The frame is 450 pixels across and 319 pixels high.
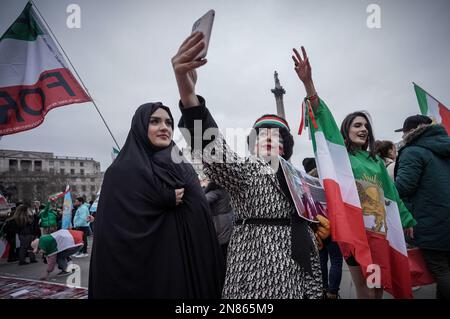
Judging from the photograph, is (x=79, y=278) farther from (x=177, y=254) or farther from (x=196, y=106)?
(x=196, y=106)

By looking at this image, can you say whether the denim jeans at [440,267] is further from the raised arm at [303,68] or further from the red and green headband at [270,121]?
the raised arm at [303,68]

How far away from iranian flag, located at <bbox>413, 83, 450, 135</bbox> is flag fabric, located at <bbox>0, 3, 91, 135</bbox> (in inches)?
233

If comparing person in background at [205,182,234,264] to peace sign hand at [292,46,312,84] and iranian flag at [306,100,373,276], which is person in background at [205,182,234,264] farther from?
peace sign hand at [292,46,312,84]

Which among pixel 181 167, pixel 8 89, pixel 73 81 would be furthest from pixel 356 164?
pixel 8 89

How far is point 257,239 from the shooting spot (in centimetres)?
158

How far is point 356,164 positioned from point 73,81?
3.78 meters

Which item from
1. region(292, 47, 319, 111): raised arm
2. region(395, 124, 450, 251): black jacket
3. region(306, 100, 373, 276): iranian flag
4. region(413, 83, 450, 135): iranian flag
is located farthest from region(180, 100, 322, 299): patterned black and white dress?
region(413, 83, 450, 135): iranian flag

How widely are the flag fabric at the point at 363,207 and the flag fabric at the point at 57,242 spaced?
5762mm

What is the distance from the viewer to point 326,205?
2156 millimetres

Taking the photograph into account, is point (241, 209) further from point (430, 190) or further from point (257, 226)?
point (430, 190)

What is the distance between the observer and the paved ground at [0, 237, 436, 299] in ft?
11.4

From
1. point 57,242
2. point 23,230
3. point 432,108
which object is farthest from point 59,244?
point 432,108

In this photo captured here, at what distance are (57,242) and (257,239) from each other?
18.9 feet

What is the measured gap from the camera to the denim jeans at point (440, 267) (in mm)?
2325
